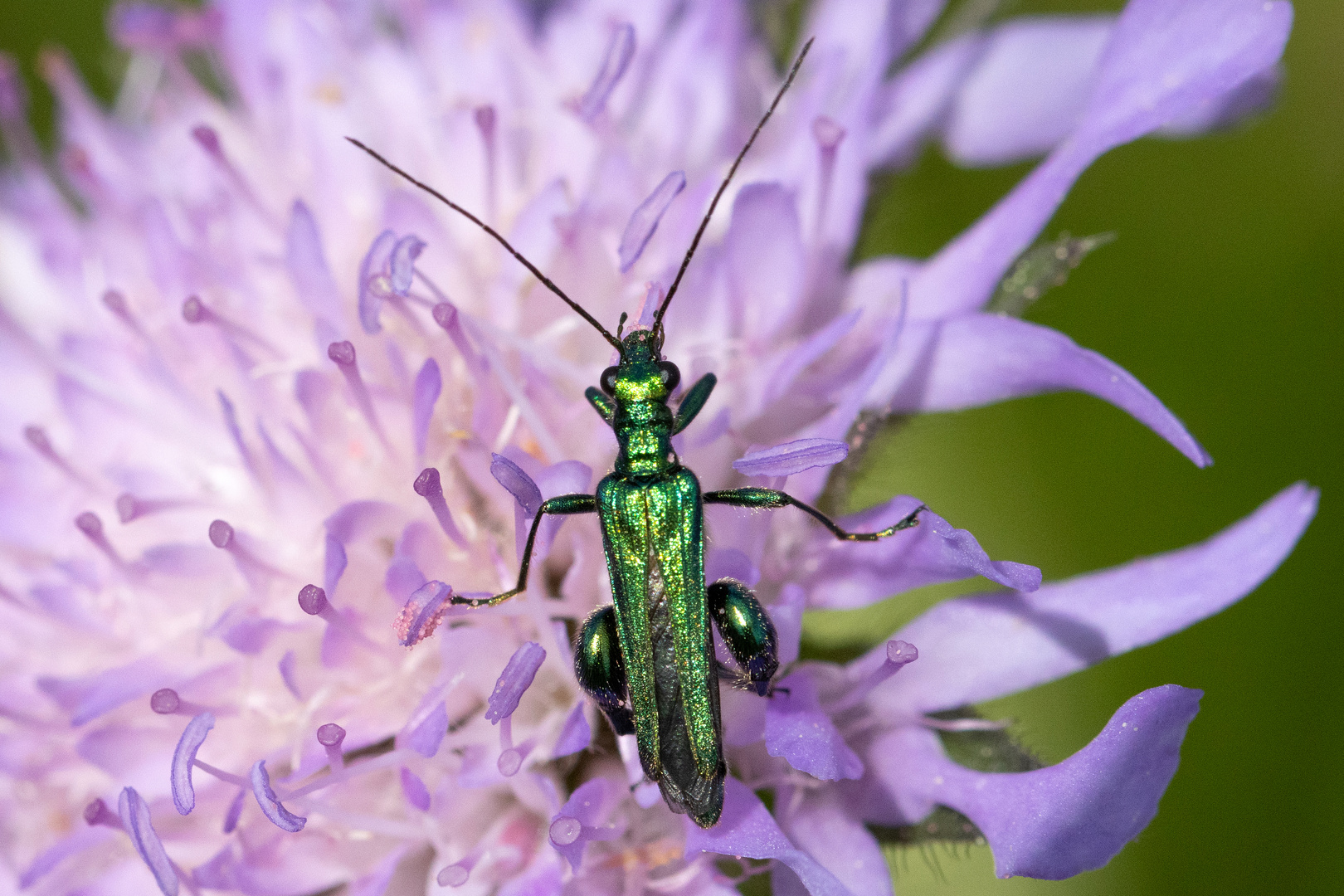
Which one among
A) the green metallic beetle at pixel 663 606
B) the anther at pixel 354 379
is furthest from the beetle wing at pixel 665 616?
the anther at pixel 354 379

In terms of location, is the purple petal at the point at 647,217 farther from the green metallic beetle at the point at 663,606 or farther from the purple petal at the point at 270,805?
the purple petal at the point at 270,805

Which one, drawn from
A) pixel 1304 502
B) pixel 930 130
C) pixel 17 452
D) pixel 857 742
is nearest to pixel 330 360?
pixel 17 452

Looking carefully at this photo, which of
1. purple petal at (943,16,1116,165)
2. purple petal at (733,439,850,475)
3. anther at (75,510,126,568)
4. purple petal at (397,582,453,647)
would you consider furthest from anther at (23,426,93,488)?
purple petal at (943,16,1116,165)

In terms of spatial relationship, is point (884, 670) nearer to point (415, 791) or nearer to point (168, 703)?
point (415, 791)

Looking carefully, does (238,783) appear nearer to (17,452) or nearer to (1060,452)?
(17,452)

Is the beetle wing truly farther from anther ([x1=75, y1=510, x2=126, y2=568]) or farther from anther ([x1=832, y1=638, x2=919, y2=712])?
anther ([x1=75, y1=510, x2=126, y2=568])

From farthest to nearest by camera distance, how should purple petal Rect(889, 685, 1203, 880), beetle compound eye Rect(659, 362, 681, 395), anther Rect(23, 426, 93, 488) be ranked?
anther Rect(23, 426, 93, 488), beetle compound eye Rect(659, 362, 681, 395), purple petal Rect(889, 685, 1203, 880)

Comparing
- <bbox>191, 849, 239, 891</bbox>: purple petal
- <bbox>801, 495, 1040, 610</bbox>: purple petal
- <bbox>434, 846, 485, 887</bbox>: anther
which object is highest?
<bbox>801, 495, 1040, 610</bbox>: purple petal

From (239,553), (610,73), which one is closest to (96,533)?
(239,553)
